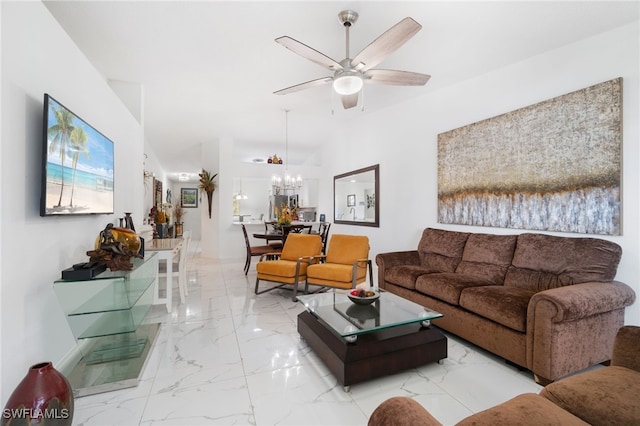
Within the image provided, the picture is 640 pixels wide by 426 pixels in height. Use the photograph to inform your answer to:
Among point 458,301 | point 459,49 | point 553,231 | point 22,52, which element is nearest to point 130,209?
point 22,52

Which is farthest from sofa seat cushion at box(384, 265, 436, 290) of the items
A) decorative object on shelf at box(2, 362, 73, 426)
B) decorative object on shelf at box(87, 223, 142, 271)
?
decorative object on shelf at box(2, 362, 73, 426)

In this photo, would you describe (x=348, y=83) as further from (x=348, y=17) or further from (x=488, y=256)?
(x=488, y=256)

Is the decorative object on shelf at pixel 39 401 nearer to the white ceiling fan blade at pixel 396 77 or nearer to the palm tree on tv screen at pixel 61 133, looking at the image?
the palm tree on tv screen at pixel 61 133

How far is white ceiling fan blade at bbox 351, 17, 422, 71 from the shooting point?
2018 mm

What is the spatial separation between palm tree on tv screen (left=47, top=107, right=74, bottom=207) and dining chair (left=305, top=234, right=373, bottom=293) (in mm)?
2734

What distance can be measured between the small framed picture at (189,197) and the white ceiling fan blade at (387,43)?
37.9 ft

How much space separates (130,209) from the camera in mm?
3971

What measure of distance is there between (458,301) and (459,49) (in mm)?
2600

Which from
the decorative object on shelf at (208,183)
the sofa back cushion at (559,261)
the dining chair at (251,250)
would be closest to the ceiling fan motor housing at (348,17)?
the sofa back cushion at (559,261)

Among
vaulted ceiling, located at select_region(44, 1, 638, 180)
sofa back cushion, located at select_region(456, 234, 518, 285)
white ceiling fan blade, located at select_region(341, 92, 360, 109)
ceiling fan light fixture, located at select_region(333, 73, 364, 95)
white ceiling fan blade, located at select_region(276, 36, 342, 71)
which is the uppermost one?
vaulted ceiling, located at select_region(44, 1, 638, 180)

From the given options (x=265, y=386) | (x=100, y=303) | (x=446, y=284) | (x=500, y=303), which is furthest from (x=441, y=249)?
(x=100, y=303)

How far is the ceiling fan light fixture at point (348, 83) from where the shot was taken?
251cm

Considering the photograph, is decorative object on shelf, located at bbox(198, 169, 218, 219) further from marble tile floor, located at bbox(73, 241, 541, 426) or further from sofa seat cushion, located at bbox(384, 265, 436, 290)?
sofa seat cushion, located at bbox(384, 265, 436, 290)

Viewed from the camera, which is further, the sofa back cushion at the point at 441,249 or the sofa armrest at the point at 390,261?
the sofa armrest at the point at 390,261
